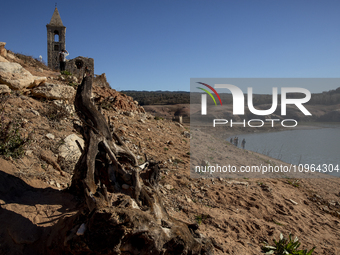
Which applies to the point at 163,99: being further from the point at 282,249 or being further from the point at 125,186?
the point at 125,186

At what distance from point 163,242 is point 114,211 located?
0.62m

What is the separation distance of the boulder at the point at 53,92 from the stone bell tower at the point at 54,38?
51.2ft

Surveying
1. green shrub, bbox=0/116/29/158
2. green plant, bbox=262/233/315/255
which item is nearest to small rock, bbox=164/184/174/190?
green plant, bbox=262/233/315/255

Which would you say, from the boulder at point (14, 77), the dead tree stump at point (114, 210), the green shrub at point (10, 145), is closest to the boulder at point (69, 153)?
the green shrub at point (10, 145)

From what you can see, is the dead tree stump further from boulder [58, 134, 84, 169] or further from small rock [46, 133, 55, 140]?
small rock [46, 133, 55, 140]

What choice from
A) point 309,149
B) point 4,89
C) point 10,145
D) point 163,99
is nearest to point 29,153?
point 10,145

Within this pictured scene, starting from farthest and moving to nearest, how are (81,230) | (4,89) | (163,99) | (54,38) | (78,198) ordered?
(163,99), (54,38), (4,89), (78,198), (81,230)

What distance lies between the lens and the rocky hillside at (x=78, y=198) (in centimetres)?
287

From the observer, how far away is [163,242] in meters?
2.37

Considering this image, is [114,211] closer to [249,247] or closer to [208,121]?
[249,247]

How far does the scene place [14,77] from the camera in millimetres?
6582

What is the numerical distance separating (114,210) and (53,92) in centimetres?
600

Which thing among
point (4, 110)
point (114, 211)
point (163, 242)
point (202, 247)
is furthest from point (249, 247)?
point (4, 110)

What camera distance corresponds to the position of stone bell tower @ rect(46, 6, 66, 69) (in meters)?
20.8
